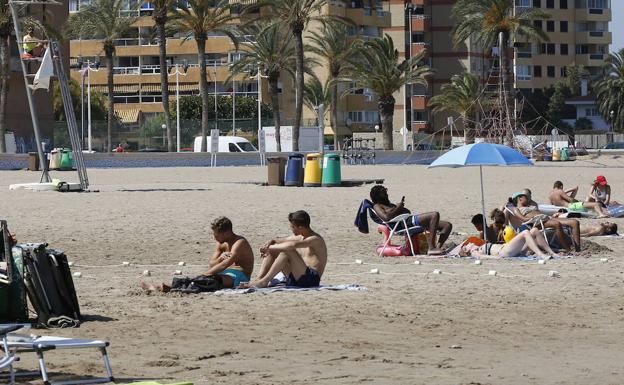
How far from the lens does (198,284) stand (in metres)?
12.9

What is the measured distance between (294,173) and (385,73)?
38638 mm

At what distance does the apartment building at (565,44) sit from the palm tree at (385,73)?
1773 inches

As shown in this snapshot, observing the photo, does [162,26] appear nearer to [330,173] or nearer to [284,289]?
[330,173]

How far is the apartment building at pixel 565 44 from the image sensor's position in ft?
386

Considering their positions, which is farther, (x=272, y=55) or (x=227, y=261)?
(x=272, y=55)

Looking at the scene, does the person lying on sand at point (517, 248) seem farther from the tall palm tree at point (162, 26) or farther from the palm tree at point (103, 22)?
the palm tree at point (103, 22)

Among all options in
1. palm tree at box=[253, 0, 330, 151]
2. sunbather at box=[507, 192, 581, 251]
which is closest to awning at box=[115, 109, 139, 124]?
palm tree at box=[253, 0, 330, 151]

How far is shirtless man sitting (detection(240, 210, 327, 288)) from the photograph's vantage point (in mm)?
12820

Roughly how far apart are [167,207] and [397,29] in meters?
76.5

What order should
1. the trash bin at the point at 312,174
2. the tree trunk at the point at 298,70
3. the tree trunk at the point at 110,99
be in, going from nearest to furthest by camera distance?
the trash bin at the point at 312,174 → the tree trunk at the point at 298,70 → the tree trunk at the point at 110,99

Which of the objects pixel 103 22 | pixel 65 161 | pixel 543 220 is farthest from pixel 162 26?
pixel 543 220

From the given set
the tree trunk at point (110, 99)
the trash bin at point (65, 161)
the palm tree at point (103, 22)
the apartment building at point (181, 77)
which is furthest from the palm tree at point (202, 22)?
the apartment building at point (181, 77)

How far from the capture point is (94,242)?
19.1 meters

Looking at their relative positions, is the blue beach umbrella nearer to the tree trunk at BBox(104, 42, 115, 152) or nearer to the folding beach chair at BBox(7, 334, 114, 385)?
the folding beach chair at BBox(7, 334, 114, 385)
